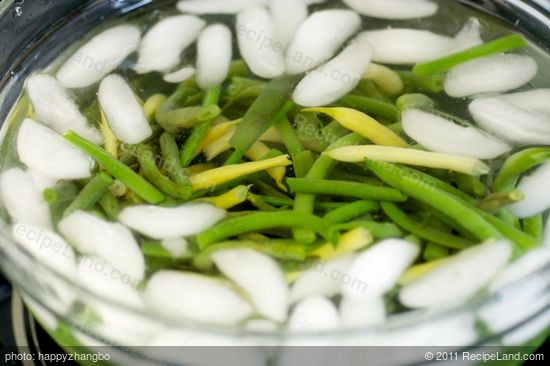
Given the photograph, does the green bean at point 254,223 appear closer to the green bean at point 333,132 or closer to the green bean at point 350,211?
the green bean at point 350,211

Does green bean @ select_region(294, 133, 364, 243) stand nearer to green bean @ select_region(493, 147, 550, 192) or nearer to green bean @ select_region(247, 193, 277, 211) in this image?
green bean @ select_region(247, 193, 277, 211)

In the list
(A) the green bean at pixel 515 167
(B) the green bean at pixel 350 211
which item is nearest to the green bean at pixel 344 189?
(B) the green bean at pixel 350 211

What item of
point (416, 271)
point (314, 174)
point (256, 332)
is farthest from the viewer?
point (314, 174)

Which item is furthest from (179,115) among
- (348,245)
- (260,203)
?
(348,245)

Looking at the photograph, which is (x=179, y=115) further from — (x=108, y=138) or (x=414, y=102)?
(x=414, y=102)

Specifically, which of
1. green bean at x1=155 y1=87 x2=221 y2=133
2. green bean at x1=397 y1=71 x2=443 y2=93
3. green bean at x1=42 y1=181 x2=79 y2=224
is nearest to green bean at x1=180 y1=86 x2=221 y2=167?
green bean at x1=155 y1=87 x2=221 y2=133

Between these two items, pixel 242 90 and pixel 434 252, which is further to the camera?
pixel 242 90
